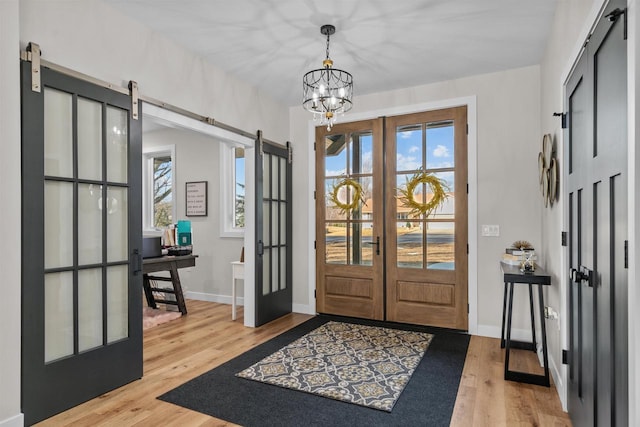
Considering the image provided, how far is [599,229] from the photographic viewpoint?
1676mm

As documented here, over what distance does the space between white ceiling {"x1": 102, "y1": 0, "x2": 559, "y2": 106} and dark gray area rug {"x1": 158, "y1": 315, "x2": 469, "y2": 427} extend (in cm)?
268

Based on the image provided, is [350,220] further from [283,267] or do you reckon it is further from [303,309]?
[303,309]

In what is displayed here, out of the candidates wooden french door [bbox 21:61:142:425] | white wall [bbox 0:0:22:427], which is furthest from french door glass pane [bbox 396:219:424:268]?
white wall [bbox 0:0:22:427]

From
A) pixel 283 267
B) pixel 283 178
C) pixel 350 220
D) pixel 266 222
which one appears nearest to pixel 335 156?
pixel 283 178

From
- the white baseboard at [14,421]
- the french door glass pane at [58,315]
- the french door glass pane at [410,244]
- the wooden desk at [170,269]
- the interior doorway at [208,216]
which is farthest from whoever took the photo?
the interior doorway at [208,216]

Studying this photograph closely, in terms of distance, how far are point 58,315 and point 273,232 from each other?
255 centimetres

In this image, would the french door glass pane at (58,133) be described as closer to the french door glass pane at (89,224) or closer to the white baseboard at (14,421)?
the french door glass pane at (89,224)

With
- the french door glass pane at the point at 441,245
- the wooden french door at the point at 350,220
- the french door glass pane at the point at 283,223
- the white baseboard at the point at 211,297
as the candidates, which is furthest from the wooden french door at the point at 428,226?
the white baseboard at the point at 211,297

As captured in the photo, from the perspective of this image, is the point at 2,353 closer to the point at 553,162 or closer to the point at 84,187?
the point at 84,187

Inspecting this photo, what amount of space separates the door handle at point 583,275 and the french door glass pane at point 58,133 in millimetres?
2947

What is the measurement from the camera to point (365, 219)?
458 cm

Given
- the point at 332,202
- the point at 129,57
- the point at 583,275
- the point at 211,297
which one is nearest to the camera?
the point at 583,275

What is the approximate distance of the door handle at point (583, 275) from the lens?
1.80 metres

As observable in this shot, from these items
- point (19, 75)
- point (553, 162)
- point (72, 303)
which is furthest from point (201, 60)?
point (553, 162)
